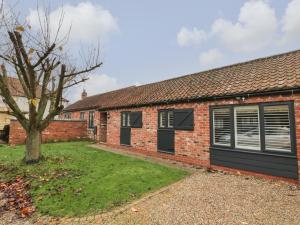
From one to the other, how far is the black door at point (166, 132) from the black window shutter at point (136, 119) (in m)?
1.52

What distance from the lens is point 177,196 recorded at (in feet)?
15.7

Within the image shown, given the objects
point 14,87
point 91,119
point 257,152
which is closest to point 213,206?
point 257,152

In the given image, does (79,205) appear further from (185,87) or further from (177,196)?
(185,87)

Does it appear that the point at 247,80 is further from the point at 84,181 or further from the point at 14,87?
the point at 14,87

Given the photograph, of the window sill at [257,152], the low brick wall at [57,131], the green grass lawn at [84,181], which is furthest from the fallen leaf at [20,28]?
the low brick wall at [57,131]

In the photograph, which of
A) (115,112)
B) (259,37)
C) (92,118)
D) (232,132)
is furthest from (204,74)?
(92,118)

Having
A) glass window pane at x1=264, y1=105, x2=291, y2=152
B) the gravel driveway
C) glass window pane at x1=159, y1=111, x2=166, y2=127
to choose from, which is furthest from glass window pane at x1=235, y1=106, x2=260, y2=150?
glass window pane at x1=159, y1=111, x2=166, y2=127

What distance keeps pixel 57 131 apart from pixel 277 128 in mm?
15087

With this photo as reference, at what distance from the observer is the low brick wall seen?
13.5 m

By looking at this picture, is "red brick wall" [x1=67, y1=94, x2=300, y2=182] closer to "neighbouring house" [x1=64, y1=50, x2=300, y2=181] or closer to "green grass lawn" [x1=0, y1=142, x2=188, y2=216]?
"neighbouring house" [x1=64, y1=50, x2=300, y2=181]

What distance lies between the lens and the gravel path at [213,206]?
142 inches

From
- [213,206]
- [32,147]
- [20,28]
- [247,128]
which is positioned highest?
[20,28]

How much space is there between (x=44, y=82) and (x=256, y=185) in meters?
8.85

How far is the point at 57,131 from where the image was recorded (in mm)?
15578
